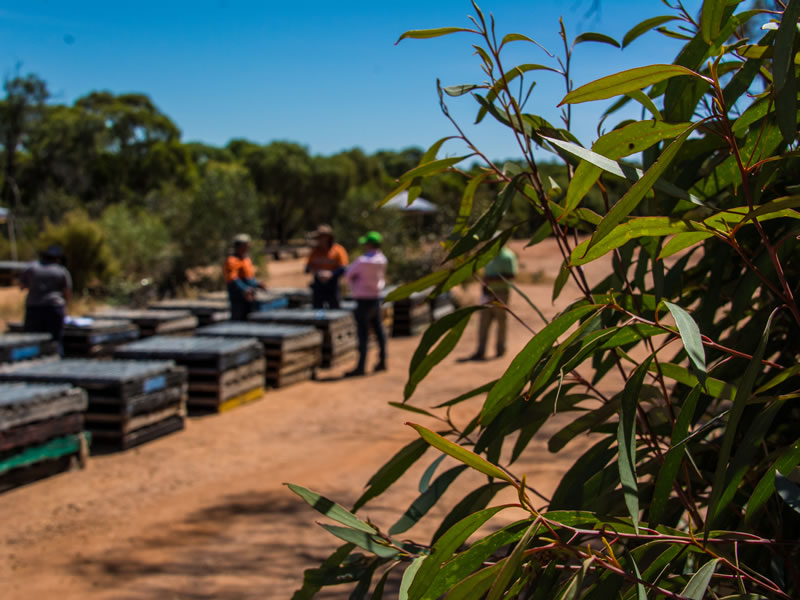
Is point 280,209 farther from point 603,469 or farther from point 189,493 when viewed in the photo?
point 603,469

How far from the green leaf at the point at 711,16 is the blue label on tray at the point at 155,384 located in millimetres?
5957

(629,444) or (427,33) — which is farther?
(427,33)

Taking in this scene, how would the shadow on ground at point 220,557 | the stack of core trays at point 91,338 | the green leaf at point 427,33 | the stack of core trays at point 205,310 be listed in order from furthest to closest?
the stack of core trays at point 205,310, the stack of core trays at point 91,338, the shadow on ground at point 220,557, the green leaf at point 427,33

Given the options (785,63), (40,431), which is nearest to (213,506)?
(40,431)

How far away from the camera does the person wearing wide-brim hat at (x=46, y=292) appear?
812 cm

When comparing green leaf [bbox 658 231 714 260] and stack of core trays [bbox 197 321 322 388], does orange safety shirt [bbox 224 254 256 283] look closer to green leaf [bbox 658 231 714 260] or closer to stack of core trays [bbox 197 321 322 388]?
stack of core trays [bbox 197 321 322 388]

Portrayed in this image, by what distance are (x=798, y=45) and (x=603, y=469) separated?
32.4 inches

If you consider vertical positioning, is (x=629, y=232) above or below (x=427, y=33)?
below

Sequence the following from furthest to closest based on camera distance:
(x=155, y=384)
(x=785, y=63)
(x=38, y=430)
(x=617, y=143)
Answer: (x=155, y=384), (x=38, y=430), (x=617, y=143), (x=785, y=63)

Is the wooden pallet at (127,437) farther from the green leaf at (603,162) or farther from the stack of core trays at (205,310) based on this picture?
the green leaf at (603,162)

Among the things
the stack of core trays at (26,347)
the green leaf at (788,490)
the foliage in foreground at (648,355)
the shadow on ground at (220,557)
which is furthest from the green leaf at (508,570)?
the stack of core trays at (26,347)

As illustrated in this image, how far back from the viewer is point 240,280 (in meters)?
9.80

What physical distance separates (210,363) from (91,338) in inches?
83.8

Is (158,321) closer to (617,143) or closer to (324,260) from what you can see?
(324,260)
